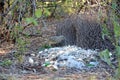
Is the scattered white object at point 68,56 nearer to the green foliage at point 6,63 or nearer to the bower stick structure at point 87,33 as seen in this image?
the bower stick structure at point 87,33

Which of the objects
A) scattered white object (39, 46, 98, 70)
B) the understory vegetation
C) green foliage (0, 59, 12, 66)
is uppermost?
the understory vegetation

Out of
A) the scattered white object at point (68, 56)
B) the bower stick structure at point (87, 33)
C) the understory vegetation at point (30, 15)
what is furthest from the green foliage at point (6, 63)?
the bower stick structure at point (87, 33)

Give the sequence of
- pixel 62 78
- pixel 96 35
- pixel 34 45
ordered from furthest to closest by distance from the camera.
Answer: pixel 34 45, pixel 96 35, pixel 62 78

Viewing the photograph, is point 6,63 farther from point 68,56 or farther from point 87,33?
point 87,33

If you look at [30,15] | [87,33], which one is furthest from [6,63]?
[87,33]

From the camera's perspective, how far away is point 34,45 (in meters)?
8.30

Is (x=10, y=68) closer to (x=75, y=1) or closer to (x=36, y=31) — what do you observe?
(x=75, y=1)

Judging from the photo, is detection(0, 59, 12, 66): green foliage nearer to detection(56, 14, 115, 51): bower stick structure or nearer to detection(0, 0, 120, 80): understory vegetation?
detection(0, 0, 120, 80): understory vegetation

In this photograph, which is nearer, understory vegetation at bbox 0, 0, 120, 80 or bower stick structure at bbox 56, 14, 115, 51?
understory vegetation at bbox 0, 0, 120, 80

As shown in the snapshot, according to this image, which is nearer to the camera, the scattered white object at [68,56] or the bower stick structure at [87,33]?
the scattered white object at [68,56]

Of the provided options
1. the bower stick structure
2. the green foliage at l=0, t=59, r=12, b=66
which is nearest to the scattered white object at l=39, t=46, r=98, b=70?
the bower stick structure

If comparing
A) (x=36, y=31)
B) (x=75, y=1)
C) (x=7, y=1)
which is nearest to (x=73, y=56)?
(x=75, y=1)

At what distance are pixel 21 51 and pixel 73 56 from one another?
82 centimetres

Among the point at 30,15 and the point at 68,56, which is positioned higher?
the point at 30,15
